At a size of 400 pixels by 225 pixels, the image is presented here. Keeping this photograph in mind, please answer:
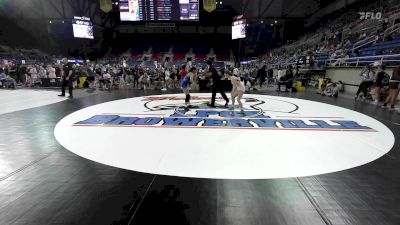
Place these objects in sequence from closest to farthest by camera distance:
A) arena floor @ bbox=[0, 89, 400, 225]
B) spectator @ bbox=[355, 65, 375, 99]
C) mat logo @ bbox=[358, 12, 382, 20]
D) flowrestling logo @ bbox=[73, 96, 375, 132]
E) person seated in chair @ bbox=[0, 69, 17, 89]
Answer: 1. arena floor @ bbox=[0, 89, 400, 225]
2. flowrestling logo @ bbox=[73, 96, 375, 132]
3. spectator @ bbox=[355, 65, 375, 99]
4. person seated in chair @ bbox=[0, 69, 17, 89]
5. mat logo @ bbox=[358, 12, 382, 20]

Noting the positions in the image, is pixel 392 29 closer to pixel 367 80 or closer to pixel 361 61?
pixel 361 61

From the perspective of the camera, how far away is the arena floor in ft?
7.75

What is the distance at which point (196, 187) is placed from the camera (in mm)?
2891

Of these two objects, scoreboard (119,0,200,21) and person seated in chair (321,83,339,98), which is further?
scoreboard (119,0,200,21)

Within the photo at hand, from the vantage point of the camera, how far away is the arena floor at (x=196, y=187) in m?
2.36

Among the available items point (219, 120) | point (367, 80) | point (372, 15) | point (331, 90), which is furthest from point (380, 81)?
point (372, 15)

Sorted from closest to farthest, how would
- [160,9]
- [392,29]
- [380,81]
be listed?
[380,81] → [392,29] → [160,9]

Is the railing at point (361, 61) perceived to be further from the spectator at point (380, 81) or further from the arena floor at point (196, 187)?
the arena floor at point (196, 187)

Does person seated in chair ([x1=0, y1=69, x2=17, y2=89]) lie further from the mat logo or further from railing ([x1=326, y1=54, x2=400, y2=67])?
the mat logo

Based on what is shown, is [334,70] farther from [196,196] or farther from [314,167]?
[196,196]

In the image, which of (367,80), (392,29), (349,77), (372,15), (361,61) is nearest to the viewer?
(367,80)

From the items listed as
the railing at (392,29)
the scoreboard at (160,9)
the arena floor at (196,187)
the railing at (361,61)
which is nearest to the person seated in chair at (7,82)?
the scoreboard at (160,9)

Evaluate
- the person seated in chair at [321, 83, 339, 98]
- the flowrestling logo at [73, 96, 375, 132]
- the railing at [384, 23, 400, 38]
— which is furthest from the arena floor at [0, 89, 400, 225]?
the railing at [384, 23, 400, 38]

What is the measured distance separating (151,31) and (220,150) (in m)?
38.4
